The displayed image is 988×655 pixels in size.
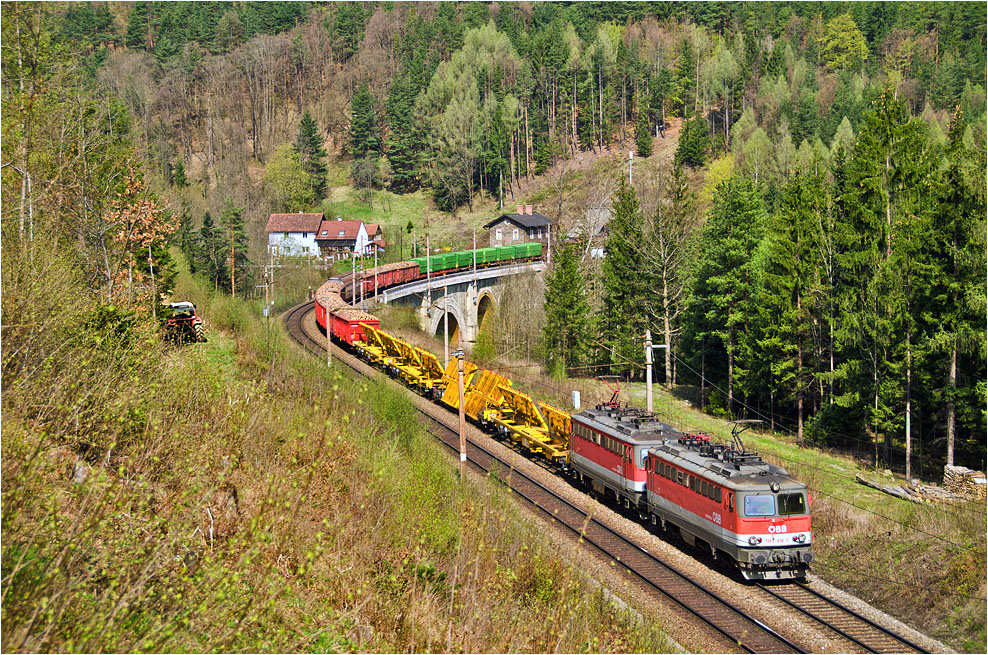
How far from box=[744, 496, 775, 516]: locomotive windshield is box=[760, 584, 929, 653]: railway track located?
196 cm

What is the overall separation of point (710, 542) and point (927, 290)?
1870 centimetres

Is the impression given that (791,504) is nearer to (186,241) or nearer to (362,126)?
(186,241)

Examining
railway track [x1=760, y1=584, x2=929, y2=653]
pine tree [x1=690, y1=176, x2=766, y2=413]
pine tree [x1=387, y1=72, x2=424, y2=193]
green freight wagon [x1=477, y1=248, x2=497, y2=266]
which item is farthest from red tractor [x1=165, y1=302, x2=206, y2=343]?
pine tree [x1=387, y1=72, x2=424, y2=193]

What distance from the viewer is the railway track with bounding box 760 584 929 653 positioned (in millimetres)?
17312

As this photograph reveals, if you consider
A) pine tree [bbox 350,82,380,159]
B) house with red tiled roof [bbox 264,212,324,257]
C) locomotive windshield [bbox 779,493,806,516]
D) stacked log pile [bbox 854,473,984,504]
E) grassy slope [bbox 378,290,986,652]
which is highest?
pine tree [bbox 350,82,380,159]

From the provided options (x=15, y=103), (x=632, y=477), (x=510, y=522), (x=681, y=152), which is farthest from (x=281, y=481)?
(x=681, y=152)

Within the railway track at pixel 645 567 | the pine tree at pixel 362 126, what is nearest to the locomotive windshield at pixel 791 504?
the railway track at pixel 645 567

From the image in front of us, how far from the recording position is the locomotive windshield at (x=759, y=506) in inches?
783

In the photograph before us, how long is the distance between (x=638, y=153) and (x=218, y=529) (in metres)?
118

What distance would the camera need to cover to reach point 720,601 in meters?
19.2

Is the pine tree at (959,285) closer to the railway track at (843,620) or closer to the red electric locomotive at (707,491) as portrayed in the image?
the red electric locomotive at (707,491)

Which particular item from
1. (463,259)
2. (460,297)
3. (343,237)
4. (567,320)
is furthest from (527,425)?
(343,237)

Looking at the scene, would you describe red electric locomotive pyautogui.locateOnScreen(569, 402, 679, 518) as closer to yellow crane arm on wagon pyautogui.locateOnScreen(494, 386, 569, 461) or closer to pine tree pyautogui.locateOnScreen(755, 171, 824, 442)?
yellow crane arm on wagon pyautogui.locateOnScreen(494, 386, 569, 461)

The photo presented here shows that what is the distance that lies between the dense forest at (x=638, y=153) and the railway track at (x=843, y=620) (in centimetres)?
1652
